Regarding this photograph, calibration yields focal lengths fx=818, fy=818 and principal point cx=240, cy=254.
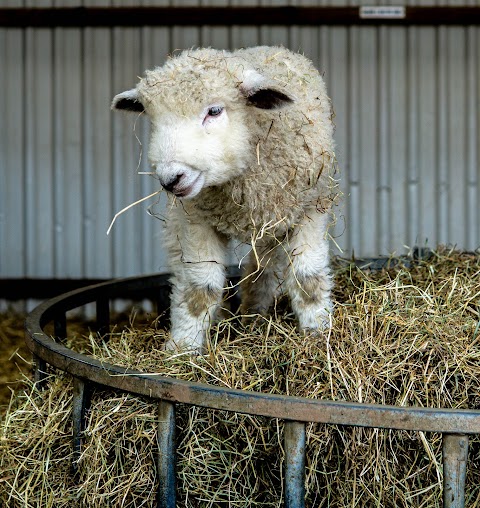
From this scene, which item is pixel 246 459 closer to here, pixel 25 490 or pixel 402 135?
pixel 25 490

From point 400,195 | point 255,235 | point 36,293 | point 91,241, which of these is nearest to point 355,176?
point 400,195

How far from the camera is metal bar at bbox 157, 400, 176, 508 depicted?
8.08ft

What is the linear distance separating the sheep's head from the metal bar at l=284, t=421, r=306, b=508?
0.95 metres

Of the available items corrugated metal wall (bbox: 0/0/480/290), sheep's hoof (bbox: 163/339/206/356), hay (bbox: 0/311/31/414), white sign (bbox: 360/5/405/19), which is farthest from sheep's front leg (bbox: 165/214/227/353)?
white sign (bbox: 360/5/405/19)

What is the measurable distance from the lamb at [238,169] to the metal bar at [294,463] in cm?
94

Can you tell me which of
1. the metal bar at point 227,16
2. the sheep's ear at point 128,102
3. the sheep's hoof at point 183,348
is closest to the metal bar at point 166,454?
the sheep's hoof at point 183,348

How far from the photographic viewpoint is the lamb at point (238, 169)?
9.32 feet

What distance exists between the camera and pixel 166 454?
2.47 metres

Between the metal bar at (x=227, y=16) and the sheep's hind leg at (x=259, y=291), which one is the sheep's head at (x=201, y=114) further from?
the metal bar at (x=227, y=16)

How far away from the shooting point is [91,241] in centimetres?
776

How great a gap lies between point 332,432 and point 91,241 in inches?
214

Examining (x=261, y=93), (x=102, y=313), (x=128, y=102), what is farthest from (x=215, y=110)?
(x=102, y=313)

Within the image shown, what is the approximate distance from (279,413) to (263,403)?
5 centimetres

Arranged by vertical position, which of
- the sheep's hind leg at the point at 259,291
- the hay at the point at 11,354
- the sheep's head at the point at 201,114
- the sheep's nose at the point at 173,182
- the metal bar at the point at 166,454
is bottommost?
the hay at the point at 11,354
